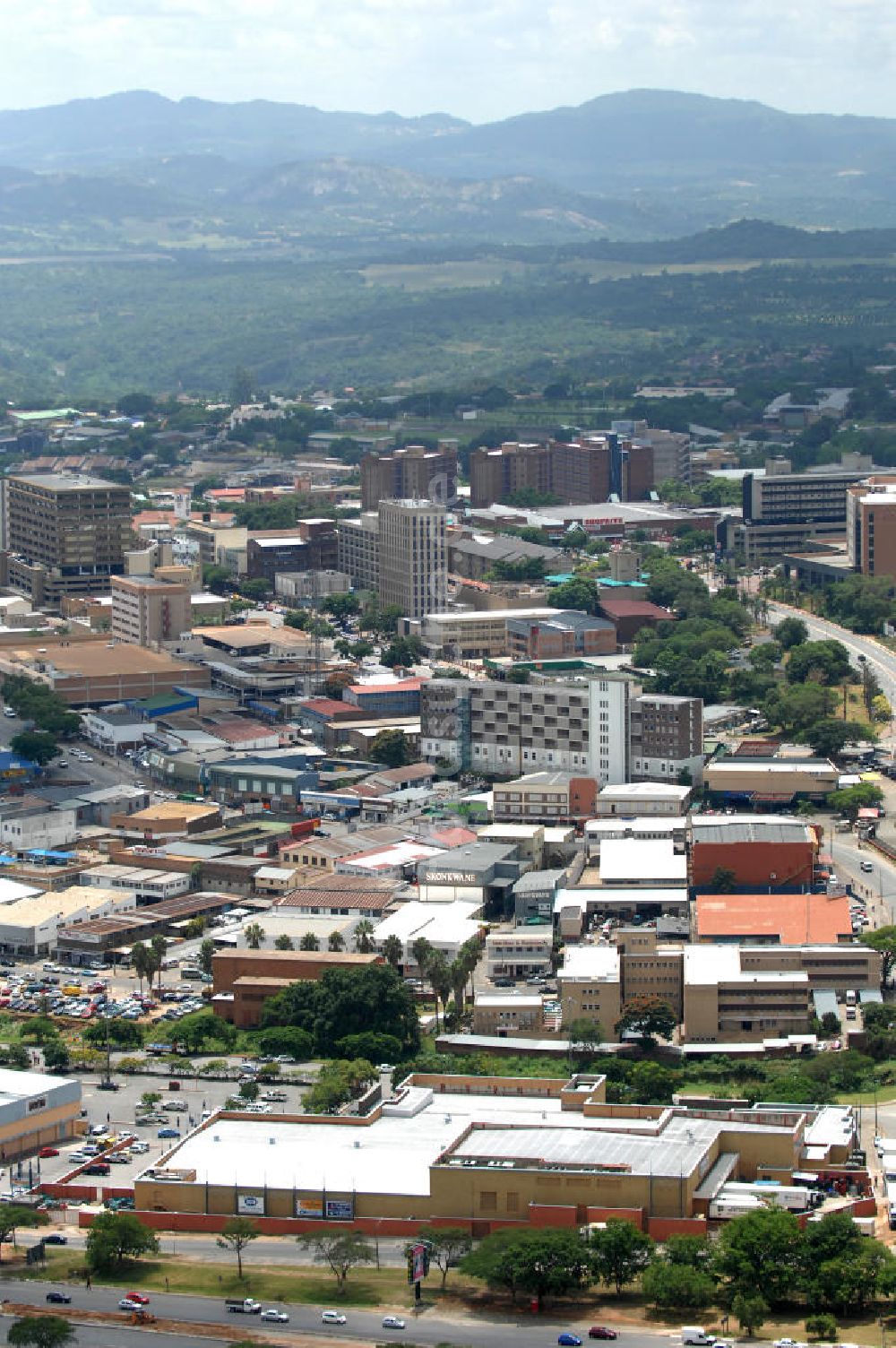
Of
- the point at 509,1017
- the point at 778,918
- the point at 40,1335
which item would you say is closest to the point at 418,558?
the point at 778,918

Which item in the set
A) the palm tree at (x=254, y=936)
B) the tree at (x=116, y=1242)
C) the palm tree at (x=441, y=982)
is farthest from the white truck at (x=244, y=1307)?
the palm tree at (x=254, y=936)

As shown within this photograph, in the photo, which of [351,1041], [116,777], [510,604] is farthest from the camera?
[510,604]

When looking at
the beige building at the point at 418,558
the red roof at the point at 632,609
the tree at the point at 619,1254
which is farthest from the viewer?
the beige building at the point at 418,558

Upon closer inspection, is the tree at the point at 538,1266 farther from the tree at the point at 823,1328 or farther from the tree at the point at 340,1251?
the tree at the point at 823,1328

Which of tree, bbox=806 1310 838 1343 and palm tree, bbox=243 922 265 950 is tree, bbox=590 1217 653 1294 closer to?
tree, bbox=806 1310 838 1343

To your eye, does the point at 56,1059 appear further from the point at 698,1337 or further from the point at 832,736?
the point at 832,736

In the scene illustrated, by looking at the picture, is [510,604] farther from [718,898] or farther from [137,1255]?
[137,1255]

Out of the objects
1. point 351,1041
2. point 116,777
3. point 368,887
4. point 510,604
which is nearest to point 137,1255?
point 351,1041
